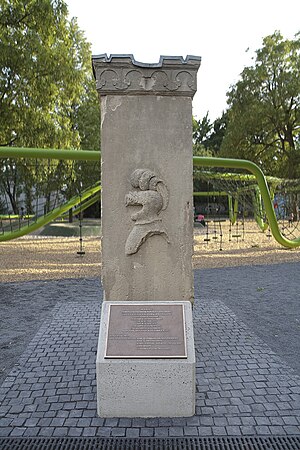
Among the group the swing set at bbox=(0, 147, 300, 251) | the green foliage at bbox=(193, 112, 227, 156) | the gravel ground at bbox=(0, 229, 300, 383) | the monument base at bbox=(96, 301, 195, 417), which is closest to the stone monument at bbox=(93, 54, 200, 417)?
the monument base at bbox=(96, 301, 195, 417)

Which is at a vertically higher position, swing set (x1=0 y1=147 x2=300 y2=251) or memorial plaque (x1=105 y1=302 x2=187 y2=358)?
swing set (x1=0 y1=147 x2=300 y2=251)

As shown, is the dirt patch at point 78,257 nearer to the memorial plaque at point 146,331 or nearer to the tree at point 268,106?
the memorial plaque at point 146,331

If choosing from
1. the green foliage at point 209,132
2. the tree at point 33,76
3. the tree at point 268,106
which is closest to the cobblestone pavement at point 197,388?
the tree at point 33,76

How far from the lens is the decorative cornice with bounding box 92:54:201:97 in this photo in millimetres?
3814

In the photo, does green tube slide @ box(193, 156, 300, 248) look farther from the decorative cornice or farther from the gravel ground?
the decorative cornice

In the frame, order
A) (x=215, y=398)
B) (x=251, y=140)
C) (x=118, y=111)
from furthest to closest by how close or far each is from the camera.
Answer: (x=251, y=140) → (x=118, y=111) → (x=215, y=398)

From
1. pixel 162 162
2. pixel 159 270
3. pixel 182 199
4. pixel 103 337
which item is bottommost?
pixel 103 337

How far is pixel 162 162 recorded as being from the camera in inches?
155

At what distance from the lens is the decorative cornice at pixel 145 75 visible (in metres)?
3.81

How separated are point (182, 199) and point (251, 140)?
2136 cm

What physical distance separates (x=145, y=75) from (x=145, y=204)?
1.23 meters

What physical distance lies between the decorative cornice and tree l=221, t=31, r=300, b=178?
20.1 metres

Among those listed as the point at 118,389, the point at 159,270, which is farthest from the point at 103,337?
the point at 159,270

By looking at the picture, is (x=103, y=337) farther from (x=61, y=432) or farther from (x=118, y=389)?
(x=61, y=432)
